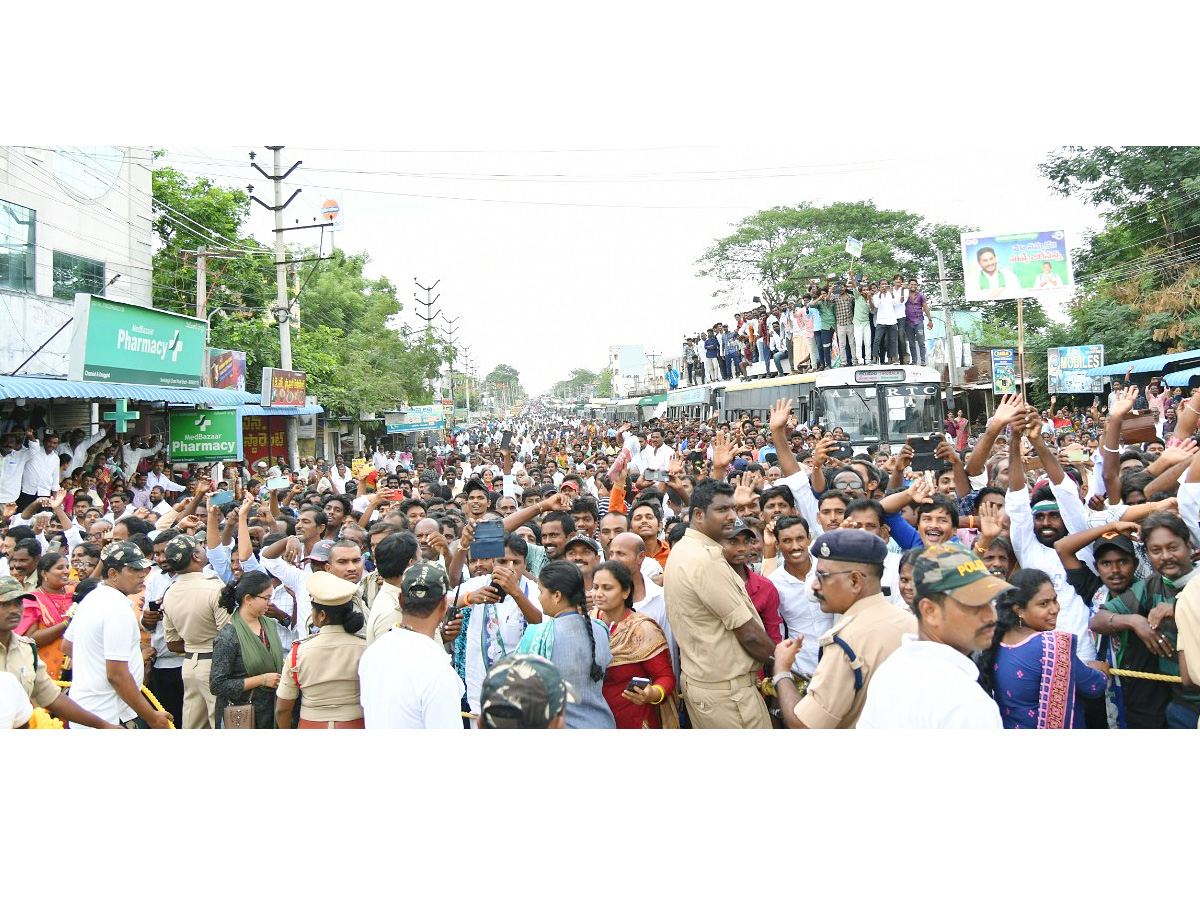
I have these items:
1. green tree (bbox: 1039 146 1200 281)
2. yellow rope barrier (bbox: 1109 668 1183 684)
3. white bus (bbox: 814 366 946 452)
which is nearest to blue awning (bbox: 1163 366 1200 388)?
green tree (bbox: 1039 146 1200 281)

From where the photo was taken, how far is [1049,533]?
16.7 feet

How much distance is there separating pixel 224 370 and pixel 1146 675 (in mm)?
19949

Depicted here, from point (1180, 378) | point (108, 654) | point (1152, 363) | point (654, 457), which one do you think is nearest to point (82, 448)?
point (654, 457)

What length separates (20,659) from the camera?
403 centimetres

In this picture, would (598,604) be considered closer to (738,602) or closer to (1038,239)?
(738,602)

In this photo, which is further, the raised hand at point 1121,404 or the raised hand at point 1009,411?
the raised hand at point 1121,404

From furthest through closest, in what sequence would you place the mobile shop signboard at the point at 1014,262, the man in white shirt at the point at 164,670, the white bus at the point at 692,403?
the white bus at the point at 692,403, the mobile shop signboard at the point at 1014,262, the man in white shirt at the point at 164,670

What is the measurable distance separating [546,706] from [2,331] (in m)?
16.8

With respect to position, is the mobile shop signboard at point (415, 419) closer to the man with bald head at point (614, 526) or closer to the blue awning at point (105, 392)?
the blue awning at point (105, 392)

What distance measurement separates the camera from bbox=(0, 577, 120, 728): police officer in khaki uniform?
12.9 ft

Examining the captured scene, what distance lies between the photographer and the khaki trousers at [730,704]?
392 centimetres

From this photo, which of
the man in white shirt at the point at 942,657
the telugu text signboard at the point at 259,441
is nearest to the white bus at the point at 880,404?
the man in white shirt at the point at 942,657

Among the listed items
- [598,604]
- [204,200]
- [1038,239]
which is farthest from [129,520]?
[204,200]

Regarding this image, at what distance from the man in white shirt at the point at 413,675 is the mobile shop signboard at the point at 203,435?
16444 millimetres
